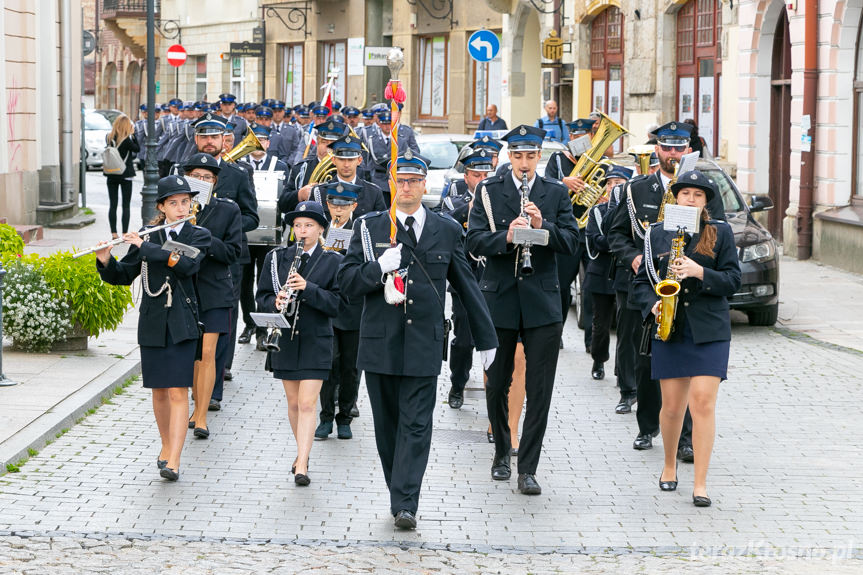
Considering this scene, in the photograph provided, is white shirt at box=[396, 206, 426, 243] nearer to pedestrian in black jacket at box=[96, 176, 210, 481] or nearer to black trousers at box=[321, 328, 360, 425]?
pedestrian in black jacket at box=[96, 176, 210, 481]

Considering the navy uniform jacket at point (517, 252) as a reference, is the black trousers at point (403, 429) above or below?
below

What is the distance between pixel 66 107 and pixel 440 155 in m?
6.92

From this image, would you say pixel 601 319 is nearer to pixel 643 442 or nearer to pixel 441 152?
pixel 643 442

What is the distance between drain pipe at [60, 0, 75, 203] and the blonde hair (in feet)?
11.0

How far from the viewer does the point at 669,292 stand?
8.34m

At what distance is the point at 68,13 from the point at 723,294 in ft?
63.8

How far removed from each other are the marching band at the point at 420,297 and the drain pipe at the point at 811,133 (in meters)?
10.7

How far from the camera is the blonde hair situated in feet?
72.1

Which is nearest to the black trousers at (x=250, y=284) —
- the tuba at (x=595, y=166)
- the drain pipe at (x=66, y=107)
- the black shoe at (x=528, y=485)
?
the tuba at (x=595, y=166)

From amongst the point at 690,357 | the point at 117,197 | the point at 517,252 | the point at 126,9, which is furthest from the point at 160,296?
the point at 126,9

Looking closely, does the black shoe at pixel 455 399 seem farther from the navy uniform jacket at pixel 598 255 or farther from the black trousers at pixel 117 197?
the black trousers at pixel 117 197

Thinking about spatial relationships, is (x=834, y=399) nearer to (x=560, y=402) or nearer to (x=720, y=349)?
(x=560, y=402)

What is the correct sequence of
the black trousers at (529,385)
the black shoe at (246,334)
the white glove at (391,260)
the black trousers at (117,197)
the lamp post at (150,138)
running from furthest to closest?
the lamp post at (150,138) → the black trousers at (117,197) → the black shoe at (246,334) → the black trousers at (529,385) → the white glove at (391,260)

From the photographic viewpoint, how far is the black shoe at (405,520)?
7.75 metres
